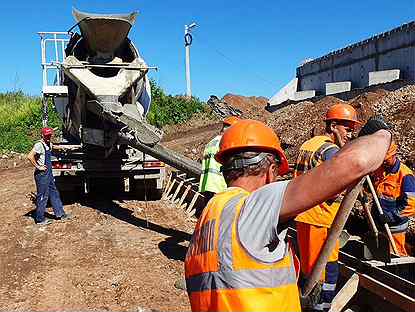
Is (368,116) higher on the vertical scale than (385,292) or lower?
higher

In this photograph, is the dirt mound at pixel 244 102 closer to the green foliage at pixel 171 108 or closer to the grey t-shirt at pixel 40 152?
the green foliage at pixel 171 108

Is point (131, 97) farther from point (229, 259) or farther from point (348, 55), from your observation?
point (348, 55)

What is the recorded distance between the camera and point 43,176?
931 cm

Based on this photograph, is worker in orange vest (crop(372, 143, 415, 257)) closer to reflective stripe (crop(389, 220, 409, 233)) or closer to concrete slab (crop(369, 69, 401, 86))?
reflective stripe (crop(389, 220, 409, 233))

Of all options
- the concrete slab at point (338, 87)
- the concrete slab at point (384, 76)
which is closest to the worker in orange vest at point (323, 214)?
the concrete slab at point (384, 76)

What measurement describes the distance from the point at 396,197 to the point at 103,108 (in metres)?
5.14

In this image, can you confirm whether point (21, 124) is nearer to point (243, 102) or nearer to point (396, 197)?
point (243, 102)

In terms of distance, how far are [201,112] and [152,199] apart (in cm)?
1422

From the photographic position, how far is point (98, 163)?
34.1ft

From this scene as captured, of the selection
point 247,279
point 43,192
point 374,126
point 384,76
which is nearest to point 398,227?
point 374,126

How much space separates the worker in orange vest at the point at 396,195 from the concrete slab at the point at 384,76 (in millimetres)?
10598

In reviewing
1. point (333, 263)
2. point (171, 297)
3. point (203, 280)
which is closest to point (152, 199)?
point (171, 297)

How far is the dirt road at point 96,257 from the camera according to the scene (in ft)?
19.1

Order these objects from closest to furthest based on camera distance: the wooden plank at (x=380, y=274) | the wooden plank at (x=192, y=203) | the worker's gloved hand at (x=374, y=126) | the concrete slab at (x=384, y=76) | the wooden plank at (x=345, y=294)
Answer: the worker's gloved hand at (x=374, y=126), the wooden plank at (x=380, y=274), the wooden plank at (x=345, y=294), the wooden plank at (x=192, y=203), the concrete slab at (x=384, y=76)
